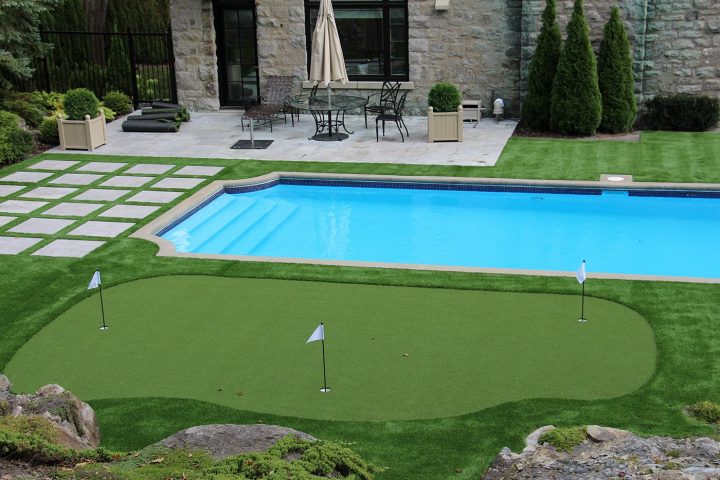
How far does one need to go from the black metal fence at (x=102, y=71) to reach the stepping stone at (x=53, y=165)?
3738mm

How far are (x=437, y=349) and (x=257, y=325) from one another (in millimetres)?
Answer: 1947

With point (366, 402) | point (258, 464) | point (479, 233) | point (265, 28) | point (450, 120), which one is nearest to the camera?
Result: point (258, 464)

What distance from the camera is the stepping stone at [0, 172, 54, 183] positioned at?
49.2 ft

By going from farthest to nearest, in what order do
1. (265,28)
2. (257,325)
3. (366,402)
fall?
(265,28), (257,325), (366,402)

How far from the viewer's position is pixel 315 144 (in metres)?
17.0

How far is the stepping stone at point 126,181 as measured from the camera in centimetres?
1465

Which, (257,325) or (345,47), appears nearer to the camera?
(257,325)

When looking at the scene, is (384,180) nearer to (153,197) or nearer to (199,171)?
(199,171)

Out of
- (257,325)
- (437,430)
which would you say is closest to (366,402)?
(437,430)

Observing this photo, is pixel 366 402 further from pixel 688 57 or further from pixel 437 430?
pixel 688 57

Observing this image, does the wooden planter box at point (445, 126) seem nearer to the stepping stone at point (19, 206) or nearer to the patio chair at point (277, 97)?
the patio chair at point (277, 97)

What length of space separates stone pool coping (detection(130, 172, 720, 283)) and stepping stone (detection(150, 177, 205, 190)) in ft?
1.00

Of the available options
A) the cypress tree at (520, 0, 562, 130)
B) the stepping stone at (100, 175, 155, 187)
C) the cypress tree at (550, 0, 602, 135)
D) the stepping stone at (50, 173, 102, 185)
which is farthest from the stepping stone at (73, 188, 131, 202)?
the cypress tree at (550, 0, 602, 135)

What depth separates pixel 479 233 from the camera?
43.5 ft
